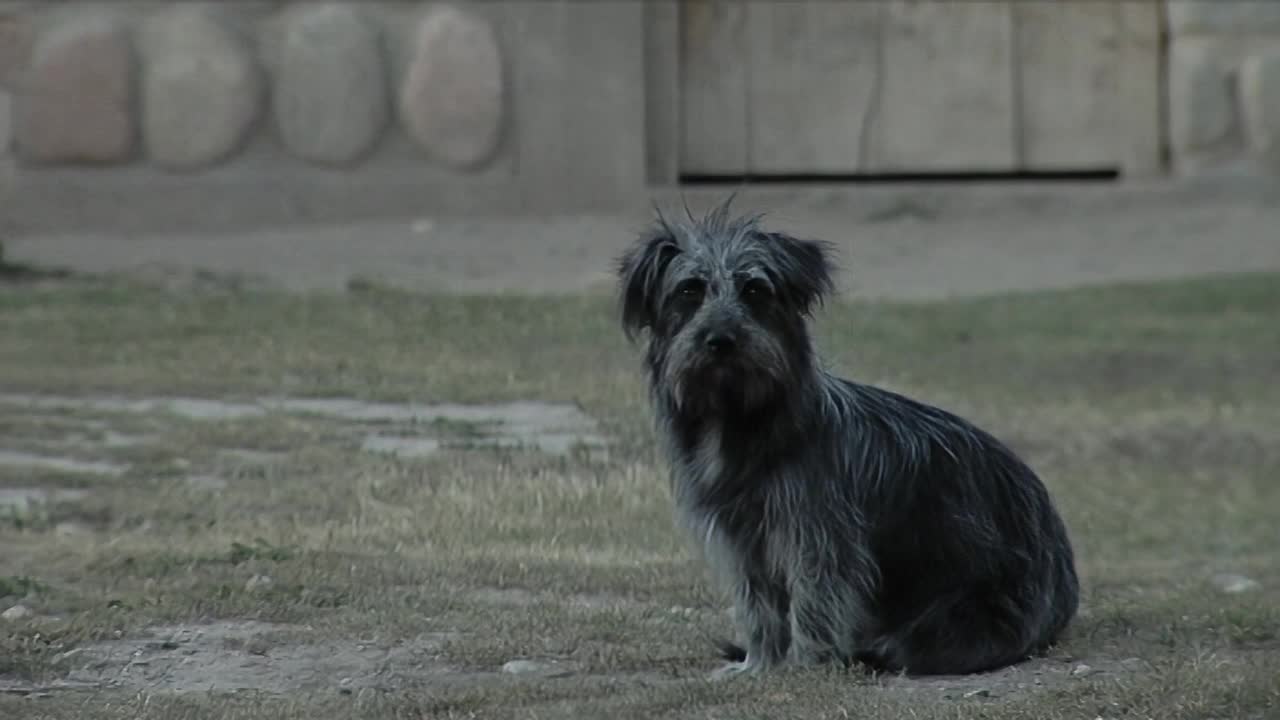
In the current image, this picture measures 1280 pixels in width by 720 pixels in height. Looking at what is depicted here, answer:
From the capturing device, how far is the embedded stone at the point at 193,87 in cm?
1344

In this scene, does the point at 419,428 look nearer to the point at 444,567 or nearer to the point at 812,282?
the point at 444,567

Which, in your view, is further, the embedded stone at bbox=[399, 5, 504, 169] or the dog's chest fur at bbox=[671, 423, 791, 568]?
the embedded stone at bbox=[399, 5, 504, 169]

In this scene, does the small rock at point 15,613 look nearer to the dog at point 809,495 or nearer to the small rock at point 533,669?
the small rock at point 533,669

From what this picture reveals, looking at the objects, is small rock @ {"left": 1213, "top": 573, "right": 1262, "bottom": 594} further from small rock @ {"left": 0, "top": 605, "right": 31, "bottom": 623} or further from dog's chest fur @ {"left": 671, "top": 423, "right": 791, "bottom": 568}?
small rock @ {"left": 0, "top": 605, "right": 31, "bottom": 623}

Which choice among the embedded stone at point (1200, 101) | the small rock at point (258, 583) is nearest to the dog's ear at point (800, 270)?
the small rock at point (258, 583)

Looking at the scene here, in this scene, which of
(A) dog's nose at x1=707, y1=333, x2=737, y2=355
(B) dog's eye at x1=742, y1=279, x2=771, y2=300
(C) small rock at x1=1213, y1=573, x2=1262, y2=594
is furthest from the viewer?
(C) small rock at x1=1213, y1=573, x2=1262, y2=594

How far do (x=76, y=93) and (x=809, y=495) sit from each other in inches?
307

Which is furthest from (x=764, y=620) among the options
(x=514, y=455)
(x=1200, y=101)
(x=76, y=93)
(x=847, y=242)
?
(x=1200, y=101)

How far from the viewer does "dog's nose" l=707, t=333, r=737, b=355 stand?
6.49 m

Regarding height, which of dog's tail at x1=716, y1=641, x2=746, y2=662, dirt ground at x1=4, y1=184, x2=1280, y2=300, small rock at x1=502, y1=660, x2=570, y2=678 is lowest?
dog's tail at x1=716, y1=641, x2=746, y2=662

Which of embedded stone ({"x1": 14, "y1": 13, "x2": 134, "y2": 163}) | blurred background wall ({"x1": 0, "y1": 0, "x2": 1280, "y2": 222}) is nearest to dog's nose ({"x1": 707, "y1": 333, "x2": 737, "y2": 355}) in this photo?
blurred background wall ({"x1": 0, "y1": 0, "x2": 1280, "y2": 222})

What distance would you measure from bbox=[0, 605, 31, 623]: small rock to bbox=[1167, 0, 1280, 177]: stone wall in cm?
846

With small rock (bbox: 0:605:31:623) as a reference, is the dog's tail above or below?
below

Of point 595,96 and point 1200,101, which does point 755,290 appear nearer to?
point 595,96
